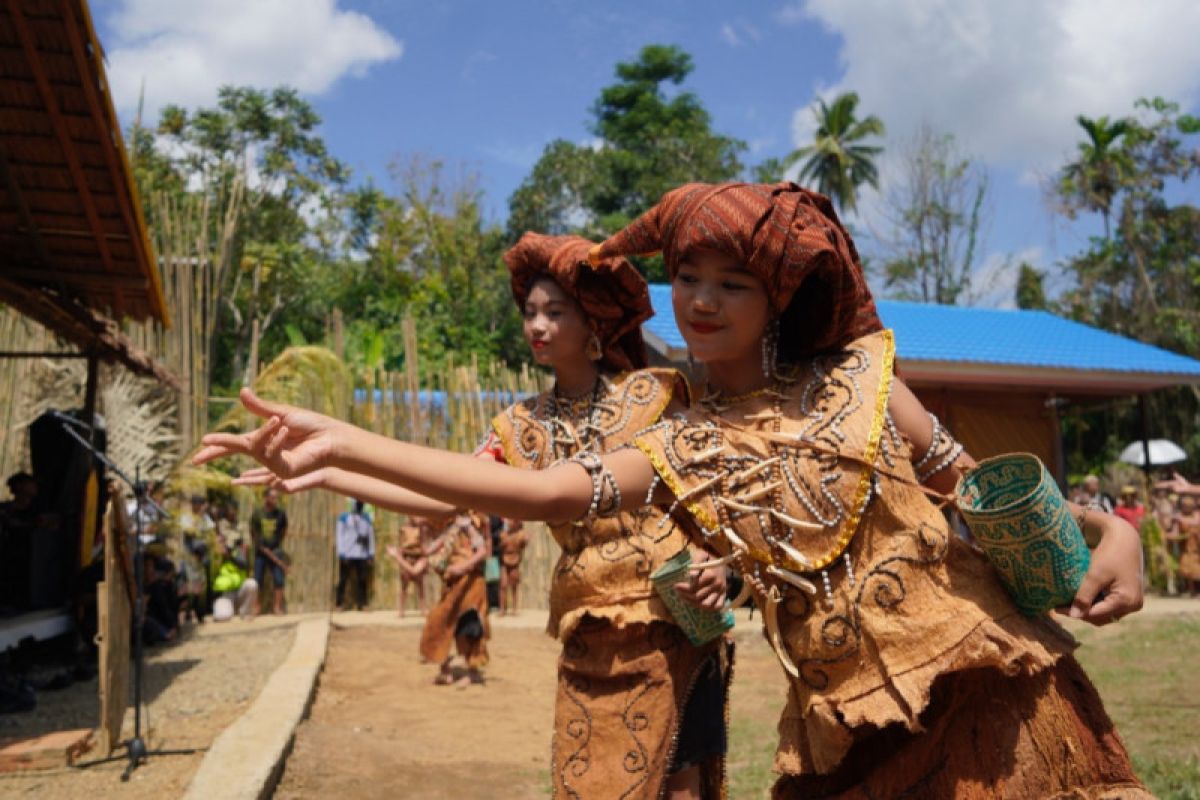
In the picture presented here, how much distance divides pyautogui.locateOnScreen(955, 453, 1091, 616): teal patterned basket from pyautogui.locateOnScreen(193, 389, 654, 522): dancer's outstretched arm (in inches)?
A: 26.5

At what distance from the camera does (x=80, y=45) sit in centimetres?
604

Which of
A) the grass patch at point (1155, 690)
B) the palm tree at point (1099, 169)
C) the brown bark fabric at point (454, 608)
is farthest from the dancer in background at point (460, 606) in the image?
the palm tree at point (1099, 169)

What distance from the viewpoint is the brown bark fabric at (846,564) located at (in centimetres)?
179

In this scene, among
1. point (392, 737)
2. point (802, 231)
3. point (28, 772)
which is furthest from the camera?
point (392, 737)

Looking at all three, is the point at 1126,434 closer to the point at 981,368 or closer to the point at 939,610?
the point at 981,368

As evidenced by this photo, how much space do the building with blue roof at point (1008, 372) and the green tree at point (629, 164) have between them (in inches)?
488

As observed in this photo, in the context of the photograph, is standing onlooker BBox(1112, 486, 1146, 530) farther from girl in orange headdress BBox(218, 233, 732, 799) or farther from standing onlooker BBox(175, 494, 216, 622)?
girl in orange headdress BBox(218, 233, 732, 799)

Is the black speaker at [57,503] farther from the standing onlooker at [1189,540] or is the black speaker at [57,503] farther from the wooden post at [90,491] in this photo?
the standing onlooker at [1189,540]

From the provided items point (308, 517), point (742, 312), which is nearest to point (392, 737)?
point (742, 312)

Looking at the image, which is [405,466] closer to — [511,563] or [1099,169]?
[511,563]

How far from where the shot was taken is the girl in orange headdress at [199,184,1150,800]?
1772 millimetres

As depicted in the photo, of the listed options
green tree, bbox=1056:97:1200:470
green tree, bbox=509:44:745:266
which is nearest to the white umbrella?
green tree, bbox=1056:97:1200:470

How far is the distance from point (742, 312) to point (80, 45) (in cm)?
545

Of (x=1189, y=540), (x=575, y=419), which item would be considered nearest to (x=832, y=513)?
(x=575, y=419)
